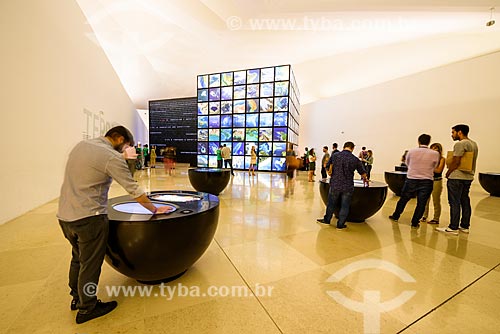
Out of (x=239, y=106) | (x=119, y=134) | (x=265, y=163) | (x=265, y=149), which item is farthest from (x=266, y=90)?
(x=119, y=134)

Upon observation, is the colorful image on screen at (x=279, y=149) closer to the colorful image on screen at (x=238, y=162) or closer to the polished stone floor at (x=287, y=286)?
the colorful image on screen at (x=238, y=162)

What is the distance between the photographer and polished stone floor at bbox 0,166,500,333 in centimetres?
167

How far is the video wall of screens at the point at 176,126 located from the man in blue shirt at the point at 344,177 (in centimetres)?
1767

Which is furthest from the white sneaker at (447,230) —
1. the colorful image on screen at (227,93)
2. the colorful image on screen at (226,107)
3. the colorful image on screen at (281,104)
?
the colorful image on screen at (227,93)

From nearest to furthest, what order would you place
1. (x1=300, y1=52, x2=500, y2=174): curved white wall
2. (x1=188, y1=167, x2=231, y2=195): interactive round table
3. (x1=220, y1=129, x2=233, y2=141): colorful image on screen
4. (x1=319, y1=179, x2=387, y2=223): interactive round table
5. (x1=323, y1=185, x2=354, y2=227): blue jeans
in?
(x1=323, y1=185, x2=354, y2=227): blue jeans
(x1=319, y1=179, x2=387, y2=223): interactive round table
(x1=188, y1=167, x2=231, y2=195): interactive round table
(x1=300, y1=52, x2=500, y2=174): curved white wall
(x1=220, y1=129, x2=233, y2=141): colorful image on screen

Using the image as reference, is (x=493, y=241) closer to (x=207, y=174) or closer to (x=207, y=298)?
(x=207, y=298)

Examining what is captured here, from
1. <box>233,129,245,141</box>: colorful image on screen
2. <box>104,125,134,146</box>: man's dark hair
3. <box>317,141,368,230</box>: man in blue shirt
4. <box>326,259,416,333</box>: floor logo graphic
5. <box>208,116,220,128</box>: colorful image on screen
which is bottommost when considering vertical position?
<box>326,259,416,333</box>: floor logo graphic

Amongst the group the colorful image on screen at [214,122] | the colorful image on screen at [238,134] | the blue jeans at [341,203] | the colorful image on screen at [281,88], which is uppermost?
the colorful image on screen at [281,88]

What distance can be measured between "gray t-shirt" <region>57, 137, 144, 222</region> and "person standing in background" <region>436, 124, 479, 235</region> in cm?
A: 465

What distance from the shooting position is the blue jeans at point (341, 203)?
372 cm

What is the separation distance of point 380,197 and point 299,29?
10.5 metres

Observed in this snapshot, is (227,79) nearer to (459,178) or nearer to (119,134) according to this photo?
(459,178)

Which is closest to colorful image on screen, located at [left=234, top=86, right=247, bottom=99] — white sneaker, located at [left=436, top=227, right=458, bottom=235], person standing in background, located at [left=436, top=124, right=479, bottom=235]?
person standing in background, located at [left=436, top=124, right=479, bottom=235]

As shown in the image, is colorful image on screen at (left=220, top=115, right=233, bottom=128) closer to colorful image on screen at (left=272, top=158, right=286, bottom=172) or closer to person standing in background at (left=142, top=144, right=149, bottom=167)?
colorful image on screen at (left=272, top=158, right=286, bottom=172)
